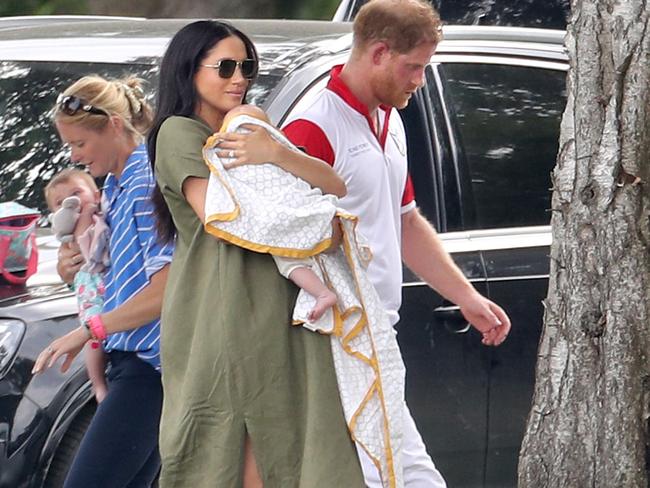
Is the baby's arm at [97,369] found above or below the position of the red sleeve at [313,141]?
below

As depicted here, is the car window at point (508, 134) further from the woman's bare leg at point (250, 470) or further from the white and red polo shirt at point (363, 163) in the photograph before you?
the woman's bare leg at point (250, 470)

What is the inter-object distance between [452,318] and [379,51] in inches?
39.7

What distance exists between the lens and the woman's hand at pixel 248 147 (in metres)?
3.31

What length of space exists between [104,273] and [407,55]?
3.18 ft

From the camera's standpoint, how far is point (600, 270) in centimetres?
355

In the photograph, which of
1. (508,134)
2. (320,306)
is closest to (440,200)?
(508,134)

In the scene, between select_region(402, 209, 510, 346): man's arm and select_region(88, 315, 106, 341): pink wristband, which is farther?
select_region(402, 209, 510, 346): man's arm

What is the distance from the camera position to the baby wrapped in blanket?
327 centimetres

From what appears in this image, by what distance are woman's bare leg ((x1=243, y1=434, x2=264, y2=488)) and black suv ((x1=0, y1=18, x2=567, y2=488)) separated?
1023 mm

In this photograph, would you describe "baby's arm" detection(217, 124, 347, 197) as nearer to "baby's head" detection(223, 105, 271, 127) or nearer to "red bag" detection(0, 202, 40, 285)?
"baby's head" detection(223, 105, 271, 127)

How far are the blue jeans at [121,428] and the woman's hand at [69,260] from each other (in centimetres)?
29

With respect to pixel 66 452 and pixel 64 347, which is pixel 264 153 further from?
pixel 66 452

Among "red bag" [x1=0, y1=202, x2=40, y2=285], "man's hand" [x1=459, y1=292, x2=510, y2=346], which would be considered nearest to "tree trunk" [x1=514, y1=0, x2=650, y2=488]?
"man's hand" [x1=459, y1=292, x2=510, y2=346]

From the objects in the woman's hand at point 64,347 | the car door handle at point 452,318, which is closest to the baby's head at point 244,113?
the woman's hand at point 64,347
